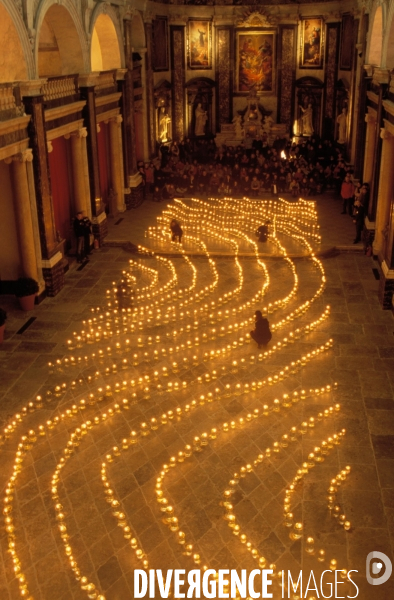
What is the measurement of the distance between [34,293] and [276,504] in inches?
374

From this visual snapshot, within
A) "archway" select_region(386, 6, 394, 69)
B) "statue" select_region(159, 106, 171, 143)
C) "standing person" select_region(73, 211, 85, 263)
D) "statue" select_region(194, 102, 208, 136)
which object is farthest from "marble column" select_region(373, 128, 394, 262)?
"statue" select_region(194, 102, 208, 136)

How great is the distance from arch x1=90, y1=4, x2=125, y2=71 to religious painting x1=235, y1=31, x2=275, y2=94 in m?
11.9

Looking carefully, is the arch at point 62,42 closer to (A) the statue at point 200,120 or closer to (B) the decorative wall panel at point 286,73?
(A) the statue at point 200,120

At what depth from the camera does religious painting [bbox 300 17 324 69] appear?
32.7 metres

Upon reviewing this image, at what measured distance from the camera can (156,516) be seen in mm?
9281

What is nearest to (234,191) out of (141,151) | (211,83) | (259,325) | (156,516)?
(141,151)

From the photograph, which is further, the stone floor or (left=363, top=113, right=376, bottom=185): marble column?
(left=363, top=113, right=376, bottom=185): marble column

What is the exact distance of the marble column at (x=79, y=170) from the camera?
66.8 feet

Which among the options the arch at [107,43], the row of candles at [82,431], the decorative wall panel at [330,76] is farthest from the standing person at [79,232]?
the decorative wall panel at [330,76]

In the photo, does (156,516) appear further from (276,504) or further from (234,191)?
(234,191)

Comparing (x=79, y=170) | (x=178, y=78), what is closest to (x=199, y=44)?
(x=178, y=78)

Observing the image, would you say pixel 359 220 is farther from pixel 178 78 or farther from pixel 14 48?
pixel 178 78

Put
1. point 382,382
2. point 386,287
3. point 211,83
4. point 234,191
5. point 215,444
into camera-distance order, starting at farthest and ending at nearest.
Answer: point 211,83
point 234,191
point 386,287
point 382,382
point 215,444

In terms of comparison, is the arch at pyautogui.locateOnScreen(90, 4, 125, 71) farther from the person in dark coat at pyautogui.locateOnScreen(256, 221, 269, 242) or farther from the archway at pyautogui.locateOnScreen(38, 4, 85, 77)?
the person in dark coat at pyautogui.locateOnScreen(256, 221, 269, 242)
